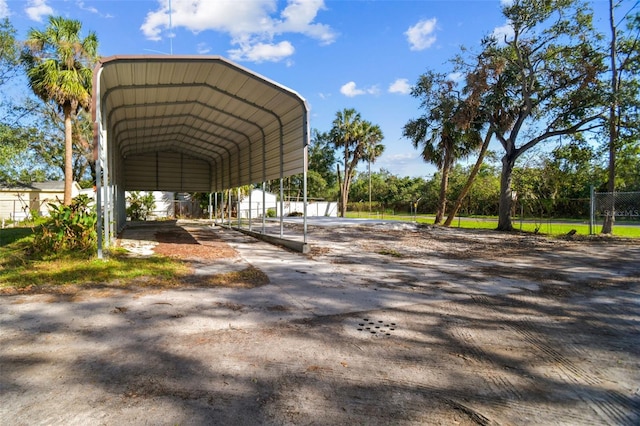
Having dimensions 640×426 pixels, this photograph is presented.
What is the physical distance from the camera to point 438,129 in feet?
75.1

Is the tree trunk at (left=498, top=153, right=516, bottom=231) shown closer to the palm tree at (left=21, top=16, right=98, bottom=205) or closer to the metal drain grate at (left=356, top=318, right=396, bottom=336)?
the metal drain grate at (left=356, top=318, right=396, bottom=336)

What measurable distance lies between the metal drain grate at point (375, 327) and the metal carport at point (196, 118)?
5942 mm

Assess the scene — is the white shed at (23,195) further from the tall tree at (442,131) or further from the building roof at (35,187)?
the tall tree at (442,131)

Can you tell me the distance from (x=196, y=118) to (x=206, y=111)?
1407 mm

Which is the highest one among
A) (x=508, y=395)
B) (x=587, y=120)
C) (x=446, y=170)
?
(x=587, y=120)

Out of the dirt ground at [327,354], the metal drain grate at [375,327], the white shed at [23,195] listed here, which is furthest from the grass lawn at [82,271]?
the white shed at [23,195]

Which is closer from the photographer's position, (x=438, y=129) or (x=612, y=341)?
(x=612, y=341)

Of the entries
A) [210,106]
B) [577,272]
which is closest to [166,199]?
[210,106]

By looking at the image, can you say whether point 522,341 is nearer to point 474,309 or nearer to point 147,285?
point 474,309

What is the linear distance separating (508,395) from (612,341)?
1.97 meters

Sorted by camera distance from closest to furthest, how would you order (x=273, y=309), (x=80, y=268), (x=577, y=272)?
(x=273, y=309)
(x=80, y=268)
(x=577, y=272)

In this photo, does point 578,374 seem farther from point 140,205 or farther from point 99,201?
point 140,205

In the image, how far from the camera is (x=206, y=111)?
42.1 ft

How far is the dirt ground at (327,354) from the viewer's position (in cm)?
238
